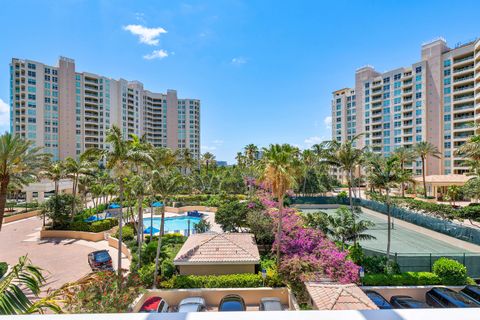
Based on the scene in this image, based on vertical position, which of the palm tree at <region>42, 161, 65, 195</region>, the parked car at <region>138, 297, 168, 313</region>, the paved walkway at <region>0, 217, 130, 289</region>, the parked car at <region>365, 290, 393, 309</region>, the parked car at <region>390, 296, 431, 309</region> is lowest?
the paved walkway at <region>0, 217, 130, 289</region>

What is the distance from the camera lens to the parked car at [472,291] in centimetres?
1331

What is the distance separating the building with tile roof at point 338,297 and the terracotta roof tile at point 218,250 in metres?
4.29

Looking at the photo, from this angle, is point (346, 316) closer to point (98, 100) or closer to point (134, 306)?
point (134, 306)

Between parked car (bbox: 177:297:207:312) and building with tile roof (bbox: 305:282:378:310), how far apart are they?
5139mm

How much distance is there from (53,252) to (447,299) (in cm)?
2706

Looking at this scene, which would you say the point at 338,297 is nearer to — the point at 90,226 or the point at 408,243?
the point at 408,243

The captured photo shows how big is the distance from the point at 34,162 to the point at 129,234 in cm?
971

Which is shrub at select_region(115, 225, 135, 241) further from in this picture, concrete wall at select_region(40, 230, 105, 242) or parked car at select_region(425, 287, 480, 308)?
parked car at select_region(425, 287, 480, 308)

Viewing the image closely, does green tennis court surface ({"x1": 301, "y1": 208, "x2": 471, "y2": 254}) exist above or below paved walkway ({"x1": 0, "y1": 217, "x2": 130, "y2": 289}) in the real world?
below

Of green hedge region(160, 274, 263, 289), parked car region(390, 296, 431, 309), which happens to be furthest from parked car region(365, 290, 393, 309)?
green hedge region(160, 274, 263, 289)

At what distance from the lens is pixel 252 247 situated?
1755 centimetres

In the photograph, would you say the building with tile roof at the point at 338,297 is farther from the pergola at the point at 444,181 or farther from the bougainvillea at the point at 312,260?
the pergola at the point at 444,181

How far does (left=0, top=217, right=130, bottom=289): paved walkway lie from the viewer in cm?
1739

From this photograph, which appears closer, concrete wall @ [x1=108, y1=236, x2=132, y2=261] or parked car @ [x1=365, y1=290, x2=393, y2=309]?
parked car @ [x1=365, y1=290, x2=393, y2=309]
